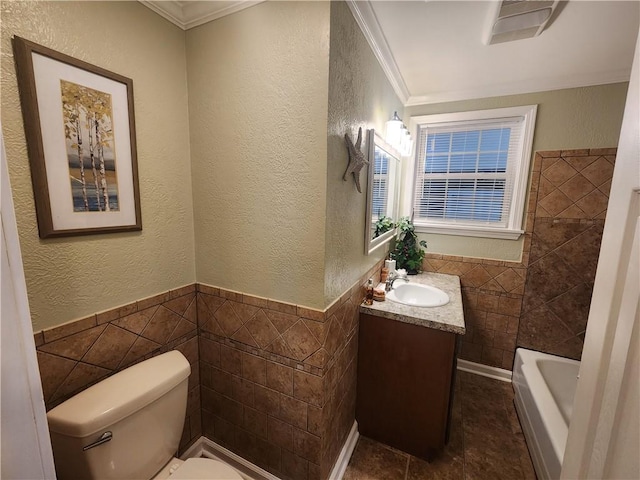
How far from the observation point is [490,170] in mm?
2328

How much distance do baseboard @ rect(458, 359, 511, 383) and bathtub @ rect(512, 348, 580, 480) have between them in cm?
8

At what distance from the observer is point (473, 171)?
238cm

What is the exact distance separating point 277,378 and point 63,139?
1.30 meters

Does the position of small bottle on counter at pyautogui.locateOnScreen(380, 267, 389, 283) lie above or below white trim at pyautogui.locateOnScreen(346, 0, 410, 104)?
below

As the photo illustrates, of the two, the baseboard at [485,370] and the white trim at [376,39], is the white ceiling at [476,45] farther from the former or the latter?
the baseboard at [485,370]

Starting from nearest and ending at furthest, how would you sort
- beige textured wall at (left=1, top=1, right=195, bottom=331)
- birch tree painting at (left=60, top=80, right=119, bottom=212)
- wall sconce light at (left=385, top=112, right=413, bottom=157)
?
beige textured wall at (left=1, top=1, right=195, bottom=331)
birch tree painting at (left=60, top=80, right=119, bottom=212)
wall sconce light at (left=385, top=112, right=413, bottom=157)

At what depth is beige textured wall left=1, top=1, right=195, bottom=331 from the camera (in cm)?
87

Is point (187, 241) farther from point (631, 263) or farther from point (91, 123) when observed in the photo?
point (631, 263)

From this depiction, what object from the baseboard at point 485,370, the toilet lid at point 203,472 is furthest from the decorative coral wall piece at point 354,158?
the baseboard at point 485,370

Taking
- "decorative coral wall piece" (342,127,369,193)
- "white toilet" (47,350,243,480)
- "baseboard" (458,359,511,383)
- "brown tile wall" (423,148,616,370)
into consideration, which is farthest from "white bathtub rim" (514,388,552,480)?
"decorative coral wall piece" (342,127,369,193)

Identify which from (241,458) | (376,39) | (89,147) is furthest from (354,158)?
(241,458)

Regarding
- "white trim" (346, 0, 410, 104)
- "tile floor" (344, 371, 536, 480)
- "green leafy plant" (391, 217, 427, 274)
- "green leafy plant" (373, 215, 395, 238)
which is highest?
"white trim" (346, 0, 410, 104)

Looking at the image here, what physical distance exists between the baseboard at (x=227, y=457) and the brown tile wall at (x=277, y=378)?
0.10 feet

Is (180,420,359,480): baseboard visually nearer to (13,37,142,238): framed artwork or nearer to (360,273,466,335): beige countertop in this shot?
(360,273,466,335): beige countertop
